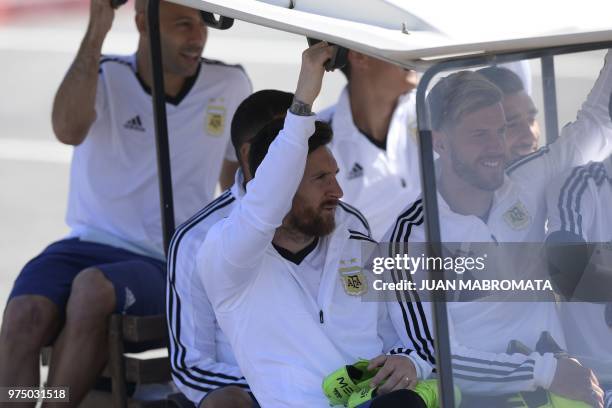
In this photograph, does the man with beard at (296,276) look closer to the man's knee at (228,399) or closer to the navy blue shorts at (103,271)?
the man's knee at (228,399)

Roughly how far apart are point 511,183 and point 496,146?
8cm

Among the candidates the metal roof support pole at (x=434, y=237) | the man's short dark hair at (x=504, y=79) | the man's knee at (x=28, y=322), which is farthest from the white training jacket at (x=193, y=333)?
the man's short dark hair at (x=504, y=79)

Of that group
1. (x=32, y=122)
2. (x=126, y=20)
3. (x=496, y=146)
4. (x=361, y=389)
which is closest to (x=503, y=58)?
(x=496, y=146)

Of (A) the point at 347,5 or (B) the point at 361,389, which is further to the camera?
(B) the point at 361,389

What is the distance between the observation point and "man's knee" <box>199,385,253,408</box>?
9.91ft

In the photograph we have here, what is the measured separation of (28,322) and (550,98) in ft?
5.78

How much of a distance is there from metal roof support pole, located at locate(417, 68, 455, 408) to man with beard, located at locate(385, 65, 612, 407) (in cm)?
1

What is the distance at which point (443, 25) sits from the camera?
2438 millimetres

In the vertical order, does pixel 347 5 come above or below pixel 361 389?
above

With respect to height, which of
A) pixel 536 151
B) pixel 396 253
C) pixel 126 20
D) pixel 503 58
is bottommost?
pixel 396 253

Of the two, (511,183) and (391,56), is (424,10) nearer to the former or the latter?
(391,56)

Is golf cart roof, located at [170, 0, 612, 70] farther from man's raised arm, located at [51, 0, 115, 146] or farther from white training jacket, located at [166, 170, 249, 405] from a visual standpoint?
man's raised arm, located at [51, 0, 115, 146]

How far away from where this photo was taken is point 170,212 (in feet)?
11.9

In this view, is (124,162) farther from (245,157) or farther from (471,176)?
(471,176)
